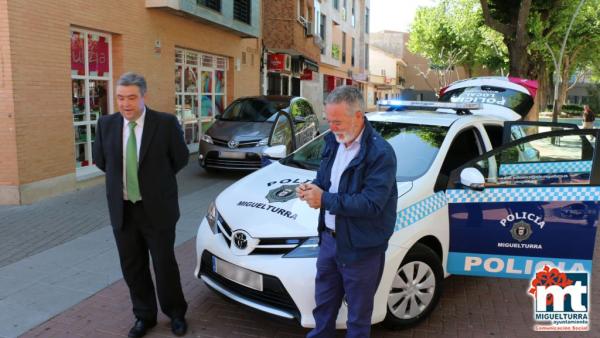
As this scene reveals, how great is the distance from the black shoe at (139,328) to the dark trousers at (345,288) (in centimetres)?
131

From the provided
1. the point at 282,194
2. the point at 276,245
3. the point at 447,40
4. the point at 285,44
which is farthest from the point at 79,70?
the point at 447,40

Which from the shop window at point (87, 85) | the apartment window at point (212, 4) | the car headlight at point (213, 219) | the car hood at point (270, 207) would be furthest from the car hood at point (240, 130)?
the car headlight at point (213, 219)

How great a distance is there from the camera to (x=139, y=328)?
3609mm

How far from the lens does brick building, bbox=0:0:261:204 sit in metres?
7.18

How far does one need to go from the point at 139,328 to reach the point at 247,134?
21.3 ft

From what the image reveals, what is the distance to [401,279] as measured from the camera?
356 centimetres

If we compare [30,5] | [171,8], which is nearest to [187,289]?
[30,5]

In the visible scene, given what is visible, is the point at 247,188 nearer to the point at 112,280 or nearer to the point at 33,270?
the point at 112,280

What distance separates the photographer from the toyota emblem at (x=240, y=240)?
138 inches

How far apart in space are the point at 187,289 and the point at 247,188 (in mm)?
1135

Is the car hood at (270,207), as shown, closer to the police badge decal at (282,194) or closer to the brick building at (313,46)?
the police badge decal at (282,194)

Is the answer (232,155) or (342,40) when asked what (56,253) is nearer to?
(232,155)

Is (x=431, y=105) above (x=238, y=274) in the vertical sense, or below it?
above

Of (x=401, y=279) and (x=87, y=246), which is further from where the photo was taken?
(x=87, y=246)
